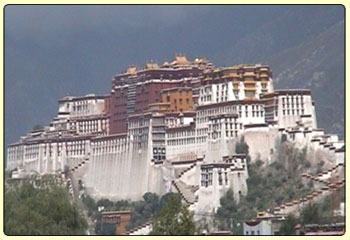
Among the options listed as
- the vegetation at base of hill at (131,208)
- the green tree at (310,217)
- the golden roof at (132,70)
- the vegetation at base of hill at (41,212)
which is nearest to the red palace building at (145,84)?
the golden roof at (132,70)

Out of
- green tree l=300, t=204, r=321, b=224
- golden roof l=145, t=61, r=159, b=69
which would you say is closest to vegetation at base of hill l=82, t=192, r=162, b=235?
golden roof l=145, t=61, r=159, b=69

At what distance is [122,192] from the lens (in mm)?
89875

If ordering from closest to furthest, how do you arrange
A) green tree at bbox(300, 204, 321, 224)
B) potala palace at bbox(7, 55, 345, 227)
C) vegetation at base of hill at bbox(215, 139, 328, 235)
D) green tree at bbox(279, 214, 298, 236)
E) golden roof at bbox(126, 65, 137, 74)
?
green tree at bbox(279, 214, 298, 236), green tree at bbox(300, 204, 321, 224), vegetation at base of hill at bbox(215, 139, 328, 235), potala palace at bbox(7, 55, 345, 227), golden roof at bbox(126, 65, 137, 74)

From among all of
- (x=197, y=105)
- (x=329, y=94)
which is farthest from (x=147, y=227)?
(x=329, y=94)

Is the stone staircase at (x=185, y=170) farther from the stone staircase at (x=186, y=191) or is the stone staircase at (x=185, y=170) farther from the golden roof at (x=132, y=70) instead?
the golden roof at (x=132, y=70)

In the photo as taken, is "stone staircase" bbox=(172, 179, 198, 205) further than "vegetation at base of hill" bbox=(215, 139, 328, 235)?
Yes

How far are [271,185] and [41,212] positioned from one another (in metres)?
34.9

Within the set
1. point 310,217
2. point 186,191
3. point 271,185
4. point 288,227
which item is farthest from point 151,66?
point 288,227

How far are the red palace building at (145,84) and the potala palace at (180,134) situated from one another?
5 cm

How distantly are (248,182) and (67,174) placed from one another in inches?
536

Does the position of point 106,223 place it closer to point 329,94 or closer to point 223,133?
point 223,133

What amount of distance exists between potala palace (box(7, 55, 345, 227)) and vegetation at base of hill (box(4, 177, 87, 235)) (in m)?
24.3

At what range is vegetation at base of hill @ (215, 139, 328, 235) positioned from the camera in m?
80.2

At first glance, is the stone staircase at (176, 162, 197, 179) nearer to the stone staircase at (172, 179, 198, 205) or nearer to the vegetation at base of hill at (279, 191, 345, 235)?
the stone staircase at (172, 179, 198, 205)
